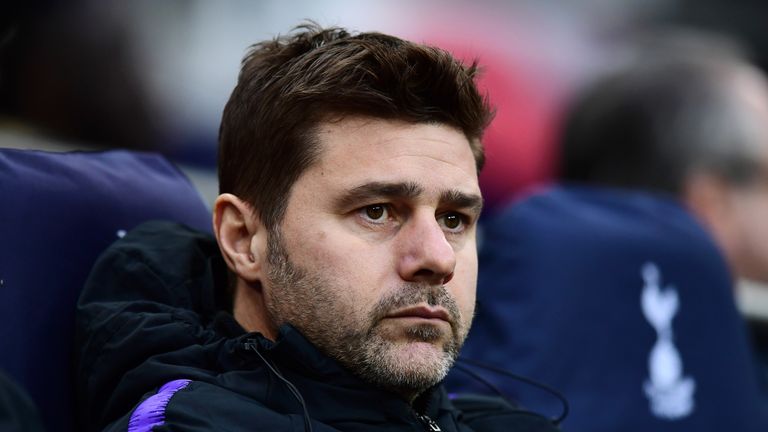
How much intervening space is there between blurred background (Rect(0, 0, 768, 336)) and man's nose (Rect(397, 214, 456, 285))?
1.13 meters

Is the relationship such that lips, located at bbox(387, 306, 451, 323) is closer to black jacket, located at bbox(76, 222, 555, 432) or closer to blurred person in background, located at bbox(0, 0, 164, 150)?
black jacket, located at bbox(76, 222, 555, 432)

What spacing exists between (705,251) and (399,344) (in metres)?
1.65

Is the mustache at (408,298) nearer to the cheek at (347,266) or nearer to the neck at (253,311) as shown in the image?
the cheek at (347,266)

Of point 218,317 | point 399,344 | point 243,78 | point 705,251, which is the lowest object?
point 218,317

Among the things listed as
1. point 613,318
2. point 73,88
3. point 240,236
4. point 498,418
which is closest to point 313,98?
point 240,236

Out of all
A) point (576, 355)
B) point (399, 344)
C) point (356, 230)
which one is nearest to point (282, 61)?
point (356, 230)

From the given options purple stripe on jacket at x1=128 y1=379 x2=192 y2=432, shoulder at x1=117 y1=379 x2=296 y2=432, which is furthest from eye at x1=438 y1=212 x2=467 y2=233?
purple stripe on jacket at x1=128 y1=379 x2=192 y2=432

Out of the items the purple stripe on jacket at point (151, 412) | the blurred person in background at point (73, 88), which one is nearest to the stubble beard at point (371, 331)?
the purple stripe on jacket at point (151, 412)

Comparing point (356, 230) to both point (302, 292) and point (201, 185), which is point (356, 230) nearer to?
point (302, 292)

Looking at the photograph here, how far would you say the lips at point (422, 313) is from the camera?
1.93 meters

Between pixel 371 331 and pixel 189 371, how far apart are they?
0.29 metres

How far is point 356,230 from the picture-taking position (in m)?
1.97

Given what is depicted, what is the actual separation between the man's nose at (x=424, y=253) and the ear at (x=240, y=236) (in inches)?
9.8

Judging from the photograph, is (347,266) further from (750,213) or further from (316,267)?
(750,213)
